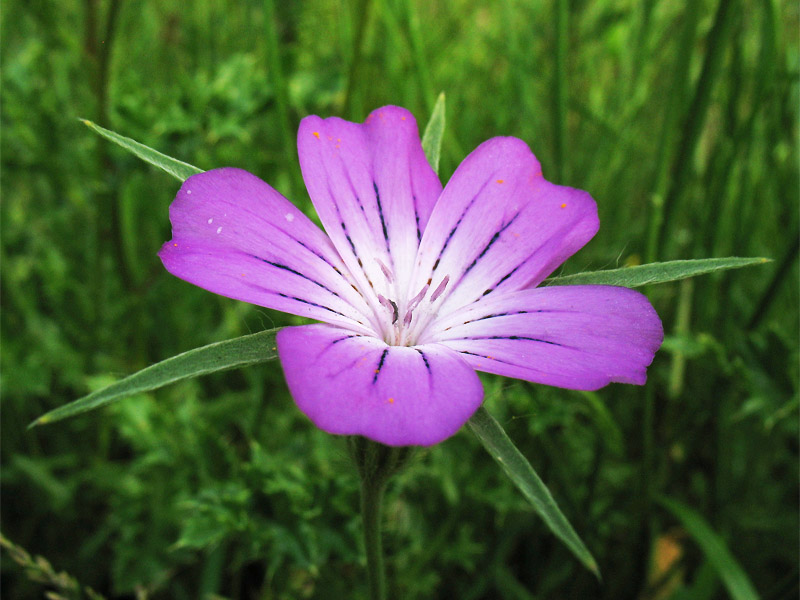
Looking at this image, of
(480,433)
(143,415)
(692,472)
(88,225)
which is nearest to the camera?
(480,433)

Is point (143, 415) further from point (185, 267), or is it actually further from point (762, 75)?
point (762, 75)

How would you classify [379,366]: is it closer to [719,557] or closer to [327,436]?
[327,436]

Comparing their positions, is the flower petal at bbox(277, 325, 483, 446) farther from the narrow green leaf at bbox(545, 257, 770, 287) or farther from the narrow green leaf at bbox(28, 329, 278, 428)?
the narrow green leaf at bbox(545, 257, 770, 287)

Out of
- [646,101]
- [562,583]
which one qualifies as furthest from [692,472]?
[646,101]

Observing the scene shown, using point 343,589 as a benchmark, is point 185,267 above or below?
above

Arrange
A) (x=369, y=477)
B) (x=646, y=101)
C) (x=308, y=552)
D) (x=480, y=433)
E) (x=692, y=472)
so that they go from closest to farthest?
1. (x=480, y=433)
2. (x=369, y=477)
3. (x=308, y=552)
4. (x=692, y=472)
5. (x=646, y=101)

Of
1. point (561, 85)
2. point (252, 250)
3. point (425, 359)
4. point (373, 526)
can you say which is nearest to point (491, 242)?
point (425, 359)
